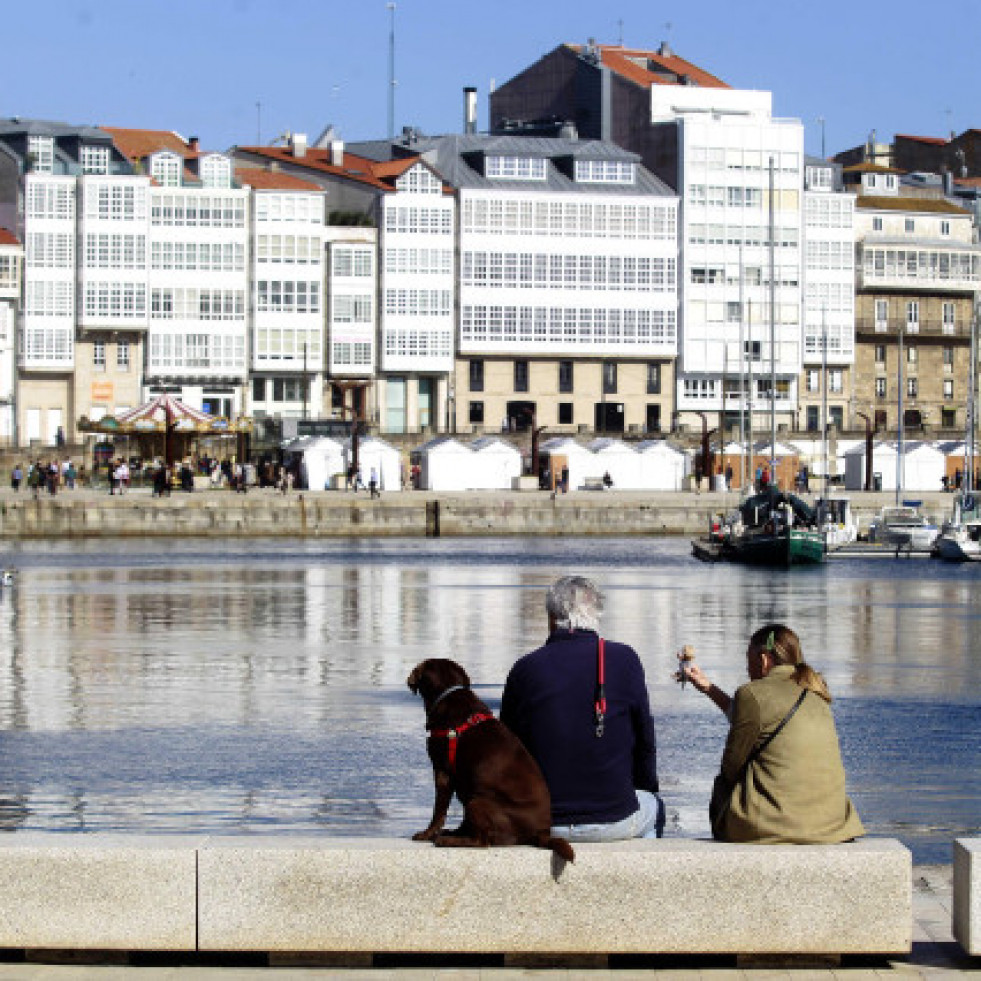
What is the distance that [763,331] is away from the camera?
120312 mm

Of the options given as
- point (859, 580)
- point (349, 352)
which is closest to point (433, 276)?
point (349, 352)

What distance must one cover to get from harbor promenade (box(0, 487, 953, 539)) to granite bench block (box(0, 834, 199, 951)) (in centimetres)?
7032

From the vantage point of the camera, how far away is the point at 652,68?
425ft

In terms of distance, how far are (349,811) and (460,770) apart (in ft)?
25.1

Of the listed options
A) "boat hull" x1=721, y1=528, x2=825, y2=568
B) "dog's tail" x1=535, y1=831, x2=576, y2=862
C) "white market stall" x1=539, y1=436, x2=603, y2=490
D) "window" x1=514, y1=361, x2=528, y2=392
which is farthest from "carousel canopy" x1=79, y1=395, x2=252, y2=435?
"dog's tail" x1=535, y1=831, x2=576, y2=862

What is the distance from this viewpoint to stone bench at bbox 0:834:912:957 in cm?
973

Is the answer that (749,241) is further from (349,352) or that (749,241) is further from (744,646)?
(744,646)

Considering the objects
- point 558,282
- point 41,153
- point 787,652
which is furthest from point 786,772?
point 558,282

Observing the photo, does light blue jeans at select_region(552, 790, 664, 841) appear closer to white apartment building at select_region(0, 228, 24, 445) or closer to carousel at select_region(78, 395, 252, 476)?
carousel at select_region(78, 395, 252, 476)

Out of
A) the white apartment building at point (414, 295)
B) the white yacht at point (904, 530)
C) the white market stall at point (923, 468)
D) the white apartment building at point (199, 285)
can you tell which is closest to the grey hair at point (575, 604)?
the white yacht at point (904, 530)

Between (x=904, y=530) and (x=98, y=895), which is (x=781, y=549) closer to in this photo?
(x=904, y=530)

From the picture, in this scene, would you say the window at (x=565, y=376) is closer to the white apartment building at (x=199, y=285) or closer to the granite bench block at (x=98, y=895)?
the white apartment building at (x=199, y=285)

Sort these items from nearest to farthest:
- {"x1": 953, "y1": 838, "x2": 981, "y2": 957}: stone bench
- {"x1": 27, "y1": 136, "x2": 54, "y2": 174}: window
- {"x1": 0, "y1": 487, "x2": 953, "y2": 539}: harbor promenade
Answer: {"x1": 953, "y1": 838, "x2": 981, "y2": 957}: stone bench, {"x1": 0, "y1": 487, "x2": 953, "y2": 539}: harbor promenade, {"x1": 27, "y1": 136, "x2": 54, "y2": 174}: window

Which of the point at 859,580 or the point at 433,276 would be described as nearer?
the point at 859,580
